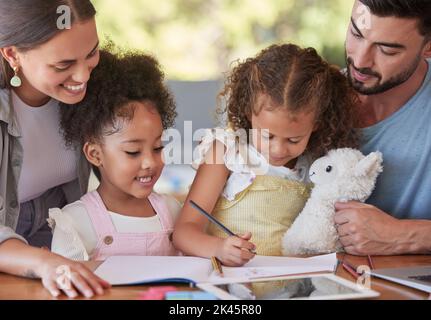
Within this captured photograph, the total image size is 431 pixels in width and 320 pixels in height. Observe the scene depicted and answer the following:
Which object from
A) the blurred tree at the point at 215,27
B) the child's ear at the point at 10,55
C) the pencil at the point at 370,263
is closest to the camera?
the pencil at the point at 370,263

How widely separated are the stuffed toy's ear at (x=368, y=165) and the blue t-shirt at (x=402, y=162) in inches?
7.1

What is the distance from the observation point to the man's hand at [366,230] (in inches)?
57.3

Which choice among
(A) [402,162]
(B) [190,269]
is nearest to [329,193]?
(A) [402,162]

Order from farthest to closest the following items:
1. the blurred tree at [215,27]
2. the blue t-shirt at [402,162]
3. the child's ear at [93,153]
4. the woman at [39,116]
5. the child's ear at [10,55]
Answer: the blurred tree at [215,27]
the blue t-shirt at [402,162]
the child's ear at [93,153]
the child's ear at [10,55]
the woman at [39,116]

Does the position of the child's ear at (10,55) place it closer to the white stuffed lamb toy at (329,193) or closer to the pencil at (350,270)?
the white stuffed lamb toy at (329,193)

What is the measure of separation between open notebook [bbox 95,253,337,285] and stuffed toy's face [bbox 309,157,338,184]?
0.19m

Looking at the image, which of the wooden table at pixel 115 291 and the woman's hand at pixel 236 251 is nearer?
the wooden table at pixel 115 291

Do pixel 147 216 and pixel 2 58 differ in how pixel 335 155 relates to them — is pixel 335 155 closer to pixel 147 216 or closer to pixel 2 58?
pixel 147 216

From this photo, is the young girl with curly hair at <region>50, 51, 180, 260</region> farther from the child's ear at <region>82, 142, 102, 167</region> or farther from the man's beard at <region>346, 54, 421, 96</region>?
the man's beard at <region>346, 54, 421, 96</region>

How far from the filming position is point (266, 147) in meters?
1.50

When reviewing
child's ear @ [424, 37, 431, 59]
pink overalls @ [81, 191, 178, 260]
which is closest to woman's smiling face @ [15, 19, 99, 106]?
pink overalls @ [81, 191, 178, 260]

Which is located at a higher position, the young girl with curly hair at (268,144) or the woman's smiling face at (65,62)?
the woman's smiling face at (65,62)

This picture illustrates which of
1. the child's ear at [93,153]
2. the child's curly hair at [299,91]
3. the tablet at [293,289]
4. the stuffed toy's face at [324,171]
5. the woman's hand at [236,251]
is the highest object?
the child's curly hair at [299,91]

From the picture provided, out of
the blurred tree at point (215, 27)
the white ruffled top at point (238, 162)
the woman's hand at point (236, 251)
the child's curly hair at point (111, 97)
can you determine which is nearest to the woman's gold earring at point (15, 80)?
the child's curly hair at point (111, 97)
